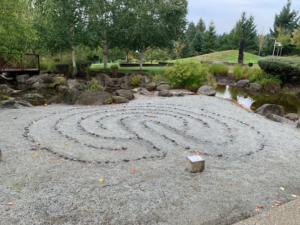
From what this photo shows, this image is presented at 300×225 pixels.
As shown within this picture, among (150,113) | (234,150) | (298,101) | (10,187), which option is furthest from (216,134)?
(298,101)

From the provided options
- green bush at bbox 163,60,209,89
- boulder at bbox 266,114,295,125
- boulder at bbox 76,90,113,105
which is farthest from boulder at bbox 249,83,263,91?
boulder at bbox 76,90,113,105

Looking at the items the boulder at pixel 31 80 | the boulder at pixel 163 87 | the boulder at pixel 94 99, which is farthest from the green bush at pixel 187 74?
the boulder at pixel 31 80

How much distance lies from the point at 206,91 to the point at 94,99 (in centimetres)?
640

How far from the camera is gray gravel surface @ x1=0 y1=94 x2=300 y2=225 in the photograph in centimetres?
271

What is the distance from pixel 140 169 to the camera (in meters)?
3.81

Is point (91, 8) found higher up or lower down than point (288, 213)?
higher up

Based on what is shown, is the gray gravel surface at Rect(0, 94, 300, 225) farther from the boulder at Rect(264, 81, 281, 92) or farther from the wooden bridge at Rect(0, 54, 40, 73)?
the wooden bridge at Rect(0, 54, 40, 73)

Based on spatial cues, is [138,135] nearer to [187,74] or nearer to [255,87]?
[187,74]

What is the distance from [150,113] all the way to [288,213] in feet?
18.8

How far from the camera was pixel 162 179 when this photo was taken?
3473 mm

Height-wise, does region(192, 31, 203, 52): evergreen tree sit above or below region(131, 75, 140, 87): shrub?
above

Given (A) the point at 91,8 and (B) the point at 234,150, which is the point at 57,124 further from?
(A) the point at 91,8

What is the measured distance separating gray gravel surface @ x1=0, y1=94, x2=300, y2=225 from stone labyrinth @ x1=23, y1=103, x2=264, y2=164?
2 centimetres

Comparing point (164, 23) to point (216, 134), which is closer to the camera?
point (216, 134)
